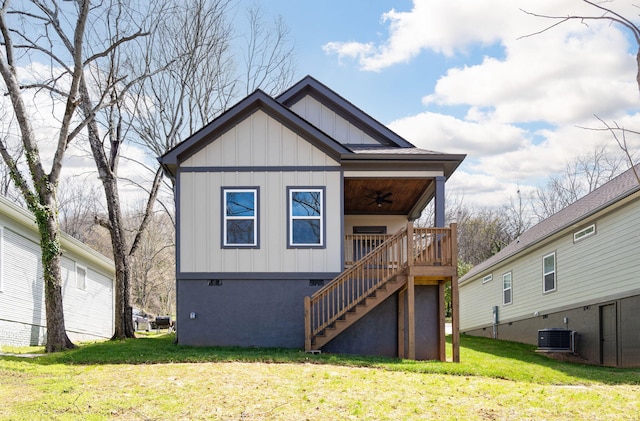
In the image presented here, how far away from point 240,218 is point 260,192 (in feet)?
2.52

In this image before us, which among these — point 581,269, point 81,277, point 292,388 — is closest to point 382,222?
point 581,269

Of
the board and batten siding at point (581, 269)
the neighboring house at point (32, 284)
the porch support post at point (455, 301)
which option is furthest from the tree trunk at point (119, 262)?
the board and batten siding at point (581, 269)

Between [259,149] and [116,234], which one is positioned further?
[116,234]

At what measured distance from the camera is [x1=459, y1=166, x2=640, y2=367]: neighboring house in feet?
51.9

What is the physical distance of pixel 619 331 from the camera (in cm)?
1633

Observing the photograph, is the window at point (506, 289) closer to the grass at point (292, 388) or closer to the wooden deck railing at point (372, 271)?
the wooden deck railing at point (372, 271)

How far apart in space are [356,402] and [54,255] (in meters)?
8.32

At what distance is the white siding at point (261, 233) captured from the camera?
1600 cm

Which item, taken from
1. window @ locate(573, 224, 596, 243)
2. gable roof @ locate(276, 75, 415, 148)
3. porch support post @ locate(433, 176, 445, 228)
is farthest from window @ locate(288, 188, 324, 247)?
window @ locate(573, 224, 596, 243)

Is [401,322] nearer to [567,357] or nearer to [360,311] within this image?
[360,311]

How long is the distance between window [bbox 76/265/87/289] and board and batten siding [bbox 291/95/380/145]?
8.91 m

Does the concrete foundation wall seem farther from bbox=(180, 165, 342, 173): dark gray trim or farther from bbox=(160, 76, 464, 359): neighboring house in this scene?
bbox=(180, 165, 342, 173): dark gray trim

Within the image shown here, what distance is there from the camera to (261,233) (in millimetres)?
16031

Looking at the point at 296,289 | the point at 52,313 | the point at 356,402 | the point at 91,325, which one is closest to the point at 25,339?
the point at 52,313
